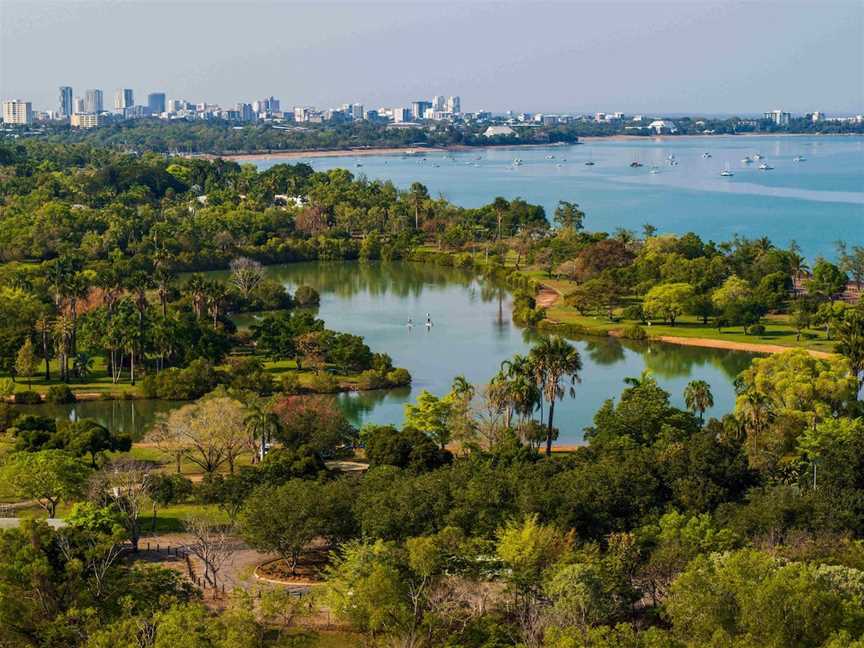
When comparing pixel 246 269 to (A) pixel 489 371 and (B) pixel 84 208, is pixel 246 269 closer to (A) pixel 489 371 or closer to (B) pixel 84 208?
(A) pixel 489 371

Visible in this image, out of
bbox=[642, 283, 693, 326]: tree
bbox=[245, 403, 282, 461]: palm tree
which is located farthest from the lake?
bbox=[245, 403, 282, 461]: palm tree

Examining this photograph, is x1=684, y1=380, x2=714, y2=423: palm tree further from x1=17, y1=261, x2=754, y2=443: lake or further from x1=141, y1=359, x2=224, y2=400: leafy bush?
x1=141, y1=359, x2=224, y2=400: leafy bush

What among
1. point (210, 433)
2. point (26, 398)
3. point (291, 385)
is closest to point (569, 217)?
point (291, 385)

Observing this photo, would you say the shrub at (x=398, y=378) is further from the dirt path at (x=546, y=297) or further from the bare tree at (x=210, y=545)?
the bare tree at (x=210, y=545)

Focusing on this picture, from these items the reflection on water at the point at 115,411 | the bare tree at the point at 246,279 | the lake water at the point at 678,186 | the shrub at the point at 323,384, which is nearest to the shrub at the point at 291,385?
the shrub at the point at 323,384

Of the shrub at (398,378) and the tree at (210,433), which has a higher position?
the tree at (210,433)

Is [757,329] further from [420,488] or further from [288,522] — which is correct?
[288,522]
